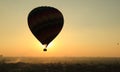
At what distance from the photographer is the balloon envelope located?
127ft

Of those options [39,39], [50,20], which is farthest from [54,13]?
[39,39]

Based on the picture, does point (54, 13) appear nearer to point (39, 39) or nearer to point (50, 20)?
point (50, 20)

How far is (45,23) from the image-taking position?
1550 inches

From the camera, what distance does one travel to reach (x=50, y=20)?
39438 mm

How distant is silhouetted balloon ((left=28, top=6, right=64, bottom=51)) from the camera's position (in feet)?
127

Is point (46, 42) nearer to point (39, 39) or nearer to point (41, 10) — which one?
point (39, 39)

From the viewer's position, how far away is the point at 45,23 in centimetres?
3938

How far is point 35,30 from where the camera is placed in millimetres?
38969

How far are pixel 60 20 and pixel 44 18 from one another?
1791 millimetres

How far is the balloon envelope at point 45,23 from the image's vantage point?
1522 inches

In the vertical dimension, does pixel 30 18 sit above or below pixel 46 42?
above

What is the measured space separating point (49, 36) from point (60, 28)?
63.7 inches

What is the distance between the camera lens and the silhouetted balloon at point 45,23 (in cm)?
3866

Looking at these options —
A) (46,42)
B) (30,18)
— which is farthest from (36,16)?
(46,42)
